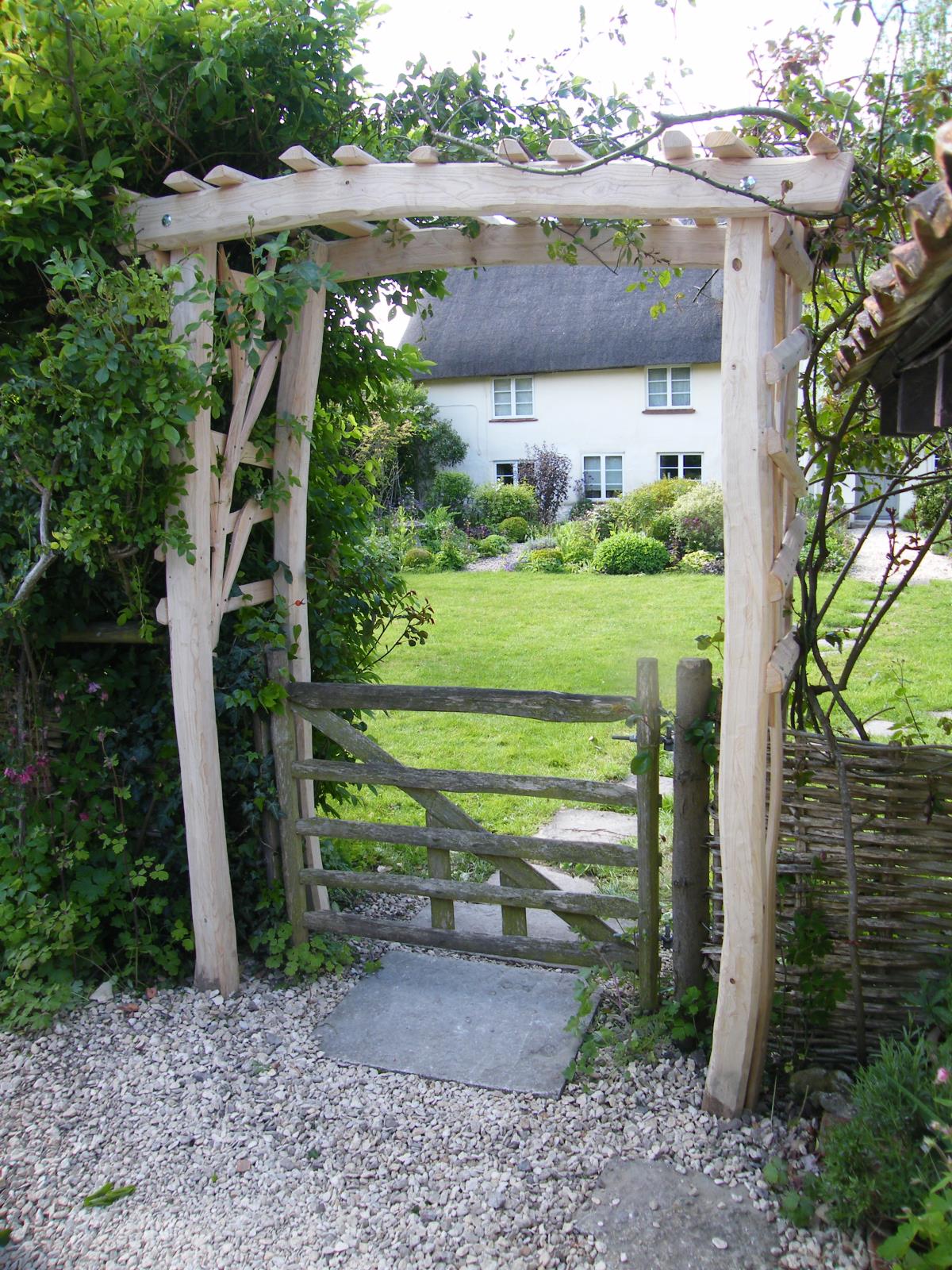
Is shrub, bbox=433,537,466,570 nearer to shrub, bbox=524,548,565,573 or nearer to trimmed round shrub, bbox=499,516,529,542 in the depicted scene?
shrub, bbox=524,548,565,573

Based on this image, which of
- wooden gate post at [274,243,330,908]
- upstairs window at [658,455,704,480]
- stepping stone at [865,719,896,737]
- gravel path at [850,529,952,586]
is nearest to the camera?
wooden gate post at [274,243,330,908]

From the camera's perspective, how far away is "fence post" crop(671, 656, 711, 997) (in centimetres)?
351

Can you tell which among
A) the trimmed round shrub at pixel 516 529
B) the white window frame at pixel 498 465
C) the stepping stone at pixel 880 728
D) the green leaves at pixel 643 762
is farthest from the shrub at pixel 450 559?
the green leaves at pixel 643 762

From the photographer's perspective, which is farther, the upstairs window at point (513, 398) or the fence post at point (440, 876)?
the upstairs window at point (513, 398)

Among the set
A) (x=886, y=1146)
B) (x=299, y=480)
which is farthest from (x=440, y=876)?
(x=886, y=1146)

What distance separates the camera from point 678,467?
21469mm

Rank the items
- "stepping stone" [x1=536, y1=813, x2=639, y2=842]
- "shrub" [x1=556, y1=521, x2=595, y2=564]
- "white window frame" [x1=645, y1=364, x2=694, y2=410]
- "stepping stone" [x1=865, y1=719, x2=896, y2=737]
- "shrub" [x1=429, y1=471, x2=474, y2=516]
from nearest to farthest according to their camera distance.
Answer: "stepping stone" [x1=536, y1=813, x2=639, y2=842] → "stepping stone" [x1=865, y1=719, x2=896, y2=737] → "shrub" [x1=556, y1=521, x2=595, y2=564] → "shrub" [x1=429, y1=471, x2=474, y2=516] → "white window frame" [x1=645, y1=364, x2=694, y2=410]

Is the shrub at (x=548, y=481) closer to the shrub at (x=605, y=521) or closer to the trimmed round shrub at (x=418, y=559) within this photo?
the shrub at (x=605, y=521)

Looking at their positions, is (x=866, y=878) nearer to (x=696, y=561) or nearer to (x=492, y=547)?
(x=696, y=561)

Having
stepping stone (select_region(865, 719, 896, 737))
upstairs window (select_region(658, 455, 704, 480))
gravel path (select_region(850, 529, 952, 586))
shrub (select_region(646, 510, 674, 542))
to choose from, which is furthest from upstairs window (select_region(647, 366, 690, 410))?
stepping stone (select_region(865, 719, 896, 737))

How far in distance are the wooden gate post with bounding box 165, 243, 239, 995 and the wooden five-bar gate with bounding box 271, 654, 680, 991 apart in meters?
0.35

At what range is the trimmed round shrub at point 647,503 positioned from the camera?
17.5m

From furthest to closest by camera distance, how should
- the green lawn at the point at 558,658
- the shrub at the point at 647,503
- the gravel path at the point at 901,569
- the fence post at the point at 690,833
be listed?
1. the shrub at the point at 647,503
2. the gravel path at the point at 901,569
3. the green lawn at the point at 558,658
4. the fence post at the point at 690,833

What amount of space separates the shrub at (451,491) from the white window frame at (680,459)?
4.32m
